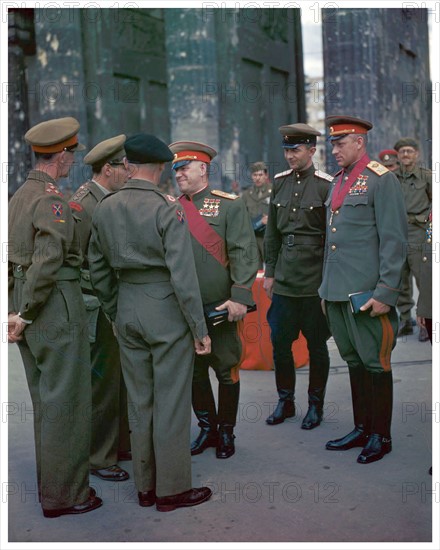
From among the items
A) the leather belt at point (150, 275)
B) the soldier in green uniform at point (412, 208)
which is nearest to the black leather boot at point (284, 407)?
the leather belt at point (150, 275)

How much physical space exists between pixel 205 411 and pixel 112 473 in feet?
2.44

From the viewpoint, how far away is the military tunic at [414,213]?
307 inches

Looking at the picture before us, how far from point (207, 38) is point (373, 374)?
25.6ft

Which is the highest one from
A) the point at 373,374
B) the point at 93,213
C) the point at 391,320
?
the point at 93,213

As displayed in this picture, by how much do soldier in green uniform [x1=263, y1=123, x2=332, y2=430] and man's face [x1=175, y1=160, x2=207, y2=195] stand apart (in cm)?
73

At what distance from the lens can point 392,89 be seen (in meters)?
11.1

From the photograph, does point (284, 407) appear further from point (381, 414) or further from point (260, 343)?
point (260, 343)

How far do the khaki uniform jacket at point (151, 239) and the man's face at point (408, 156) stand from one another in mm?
4772

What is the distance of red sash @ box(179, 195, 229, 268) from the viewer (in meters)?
4.51

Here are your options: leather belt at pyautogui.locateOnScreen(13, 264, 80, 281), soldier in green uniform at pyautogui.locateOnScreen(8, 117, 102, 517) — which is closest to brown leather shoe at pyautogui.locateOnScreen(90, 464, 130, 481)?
soldier in green uniform at pyautogui.locateOnScreen(8, 117, 102, 517)

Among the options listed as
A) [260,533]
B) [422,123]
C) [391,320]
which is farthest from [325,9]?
[260,533]

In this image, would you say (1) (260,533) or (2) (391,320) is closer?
(1) (260,533)

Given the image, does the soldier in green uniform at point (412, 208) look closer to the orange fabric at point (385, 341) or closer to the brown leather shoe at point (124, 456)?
the orange fabric at point (385, 341)

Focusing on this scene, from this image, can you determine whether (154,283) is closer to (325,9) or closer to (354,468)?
(354,468)
